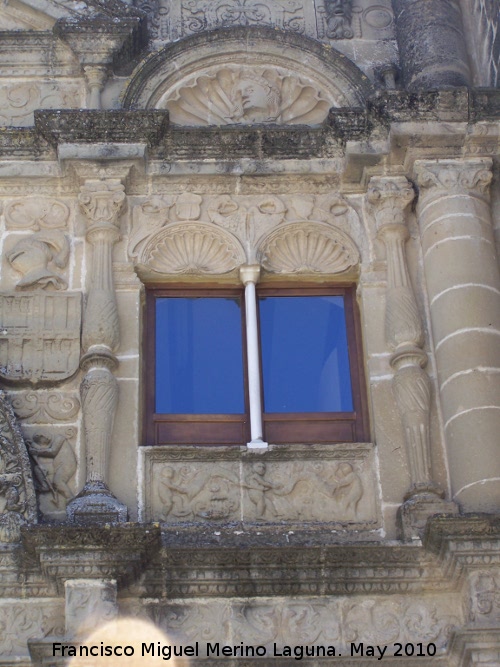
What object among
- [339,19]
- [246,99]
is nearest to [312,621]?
[246,99]

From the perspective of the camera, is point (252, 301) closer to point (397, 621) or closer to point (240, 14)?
point (397, 621)

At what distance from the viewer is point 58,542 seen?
339 inches

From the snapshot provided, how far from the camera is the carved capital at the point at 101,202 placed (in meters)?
10.5

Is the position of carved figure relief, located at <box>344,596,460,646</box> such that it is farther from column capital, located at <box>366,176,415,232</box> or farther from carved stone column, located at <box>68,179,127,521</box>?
column capital, located at <box>366,176,415,232</box>

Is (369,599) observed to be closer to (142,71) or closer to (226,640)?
(226,640)

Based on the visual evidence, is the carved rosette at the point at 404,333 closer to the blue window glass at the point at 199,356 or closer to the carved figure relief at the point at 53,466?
the blue window glass at the point at 199,356

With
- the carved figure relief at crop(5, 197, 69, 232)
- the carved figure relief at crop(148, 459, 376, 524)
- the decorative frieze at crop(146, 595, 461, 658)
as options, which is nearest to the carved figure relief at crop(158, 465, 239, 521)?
the carved figure relief at crop(148, 459, 376, 524)

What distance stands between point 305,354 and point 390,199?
139 cm

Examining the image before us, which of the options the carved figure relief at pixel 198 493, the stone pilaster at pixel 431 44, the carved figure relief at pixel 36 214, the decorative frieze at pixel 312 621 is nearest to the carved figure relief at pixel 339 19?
the stone pilaster at pixel 431 44

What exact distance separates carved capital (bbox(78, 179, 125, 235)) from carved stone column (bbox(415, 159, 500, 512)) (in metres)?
2.28

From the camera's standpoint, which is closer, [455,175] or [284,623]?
[284,623]

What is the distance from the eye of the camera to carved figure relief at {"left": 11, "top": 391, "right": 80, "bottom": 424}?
9.71m

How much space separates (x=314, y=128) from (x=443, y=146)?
3.35ft

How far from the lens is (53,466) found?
9.51 m
